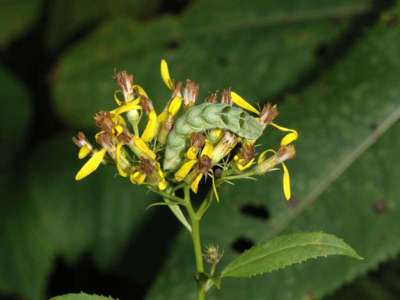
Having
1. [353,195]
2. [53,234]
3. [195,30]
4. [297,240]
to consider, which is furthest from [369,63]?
[53,234]

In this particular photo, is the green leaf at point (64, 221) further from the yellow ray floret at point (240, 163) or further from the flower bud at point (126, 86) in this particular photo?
the yellow ray floret at point (240, 163)

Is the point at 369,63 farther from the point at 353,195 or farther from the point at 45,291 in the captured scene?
the point at 45,291

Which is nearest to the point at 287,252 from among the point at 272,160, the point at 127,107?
the point at 272,160

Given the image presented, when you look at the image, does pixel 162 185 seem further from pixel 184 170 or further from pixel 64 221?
pixel 64 221

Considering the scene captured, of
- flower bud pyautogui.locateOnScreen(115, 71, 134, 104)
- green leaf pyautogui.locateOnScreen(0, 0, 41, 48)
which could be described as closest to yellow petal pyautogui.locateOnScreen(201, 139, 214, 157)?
flower bud pyautogui.locateOnScreen(115, 71, 134, 104)

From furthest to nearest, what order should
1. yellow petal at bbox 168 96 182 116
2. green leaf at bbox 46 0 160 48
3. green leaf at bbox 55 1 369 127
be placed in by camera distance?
1. green leaf at bbox 46 0 160 48
2. green leaf at bbox 55 1 369 127
3. yellow petal at bbox 168 96 182 116

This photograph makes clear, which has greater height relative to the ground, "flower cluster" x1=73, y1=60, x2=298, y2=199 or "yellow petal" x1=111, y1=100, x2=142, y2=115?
"yellow petal" x1=111, y1=100, x2=142, y2=115

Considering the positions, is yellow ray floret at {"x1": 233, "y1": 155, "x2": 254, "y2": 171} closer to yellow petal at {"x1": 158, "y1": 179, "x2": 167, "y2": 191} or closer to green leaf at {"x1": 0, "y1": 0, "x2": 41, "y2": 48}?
yellow petal at {"x1": 158, "y1": 179, "x2": 167, "y2": 191}

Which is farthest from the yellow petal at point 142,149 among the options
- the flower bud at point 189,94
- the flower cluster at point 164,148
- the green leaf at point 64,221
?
the green leaf at point 64,221
